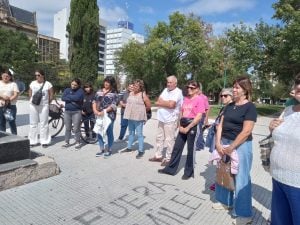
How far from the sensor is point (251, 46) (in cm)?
2527

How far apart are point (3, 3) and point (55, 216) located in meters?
104

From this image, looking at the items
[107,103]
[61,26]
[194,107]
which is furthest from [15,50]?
[61,26]

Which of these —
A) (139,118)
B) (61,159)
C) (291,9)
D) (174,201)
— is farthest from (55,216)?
(291,9)

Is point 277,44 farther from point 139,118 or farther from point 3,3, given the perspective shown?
point 3,3

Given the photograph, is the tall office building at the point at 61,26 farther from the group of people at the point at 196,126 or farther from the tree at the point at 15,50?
the group of people at the point at 196,126

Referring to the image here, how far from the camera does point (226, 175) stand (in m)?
4.09

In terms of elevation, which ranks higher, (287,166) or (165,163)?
(287,166)

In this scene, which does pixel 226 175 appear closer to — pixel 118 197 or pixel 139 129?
pixel 118 197

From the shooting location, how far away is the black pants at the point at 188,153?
5.70 metres

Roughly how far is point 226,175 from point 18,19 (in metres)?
112

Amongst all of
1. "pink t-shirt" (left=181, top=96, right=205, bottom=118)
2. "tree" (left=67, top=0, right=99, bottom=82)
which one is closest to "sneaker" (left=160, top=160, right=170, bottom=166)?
"pink t-shirt" (left=181, top=96, right=205, bottom=118)

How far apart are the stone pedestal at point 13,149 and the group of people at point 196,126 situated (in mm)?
1892

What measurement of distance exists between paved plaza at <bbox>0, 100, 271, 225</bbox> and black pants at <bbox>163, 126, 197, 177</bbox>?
6.4 inches

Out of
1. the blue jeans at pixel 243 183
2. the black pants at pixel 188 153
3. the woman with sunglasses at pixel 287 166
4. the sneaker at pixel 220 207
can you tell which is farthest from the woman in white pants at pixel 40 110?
the woman with sunglasses at pixel 287 166
